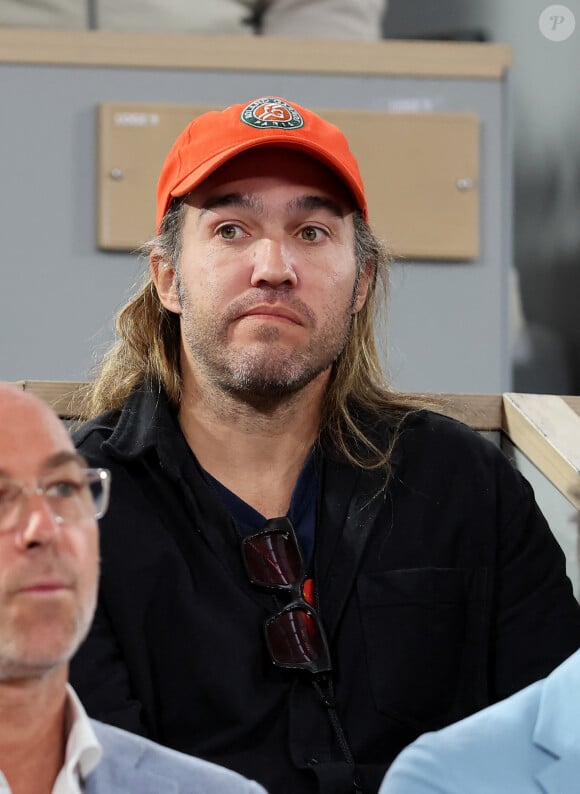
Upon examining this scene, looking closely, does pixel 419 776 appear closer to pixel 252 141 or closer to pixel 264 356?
pixel 264 356

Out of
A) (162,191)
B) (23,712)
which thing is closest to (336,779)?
(23,712)

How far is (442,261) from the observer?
1679 mm

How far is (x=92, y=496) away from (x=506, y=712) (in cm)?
25

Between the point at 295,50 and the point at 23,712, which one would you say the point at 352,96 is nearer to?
the point at 295,50

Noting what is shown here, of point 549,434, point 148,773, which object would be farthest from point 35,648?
point 549,434

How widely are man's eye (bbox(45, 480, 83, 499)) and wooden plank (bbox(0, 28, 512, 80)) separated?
44.3 inches

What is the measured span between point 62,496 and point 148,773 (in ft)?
0.48

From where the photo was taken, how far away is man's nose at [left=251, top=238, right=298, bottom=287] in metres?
1.02

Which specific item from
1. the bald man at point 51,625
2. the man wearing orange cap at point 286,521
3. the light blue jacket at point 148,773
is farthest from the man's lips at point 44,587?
the man wearing orange cap at point 286,521

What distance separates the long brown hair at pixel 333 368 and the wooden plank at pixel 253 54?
460 millimetres

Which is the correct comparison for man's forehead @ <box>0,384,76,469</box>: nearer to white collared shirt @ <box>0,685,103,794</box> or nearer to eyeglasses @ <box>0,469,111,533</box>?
eyeglasses @ <box>0,469,111,533</box>

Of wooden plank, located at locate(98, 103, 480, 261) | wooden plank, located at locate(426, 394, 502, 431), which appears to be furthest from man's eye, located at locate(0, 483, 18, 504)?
wooden plank, located at locate(98, 103, 480, 261)

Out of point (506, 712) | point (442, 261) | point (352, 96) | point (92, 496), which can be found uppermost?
point (352, 96)

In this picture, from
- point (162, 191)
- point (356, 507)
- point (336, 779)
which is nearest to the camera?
point (336, 779)
